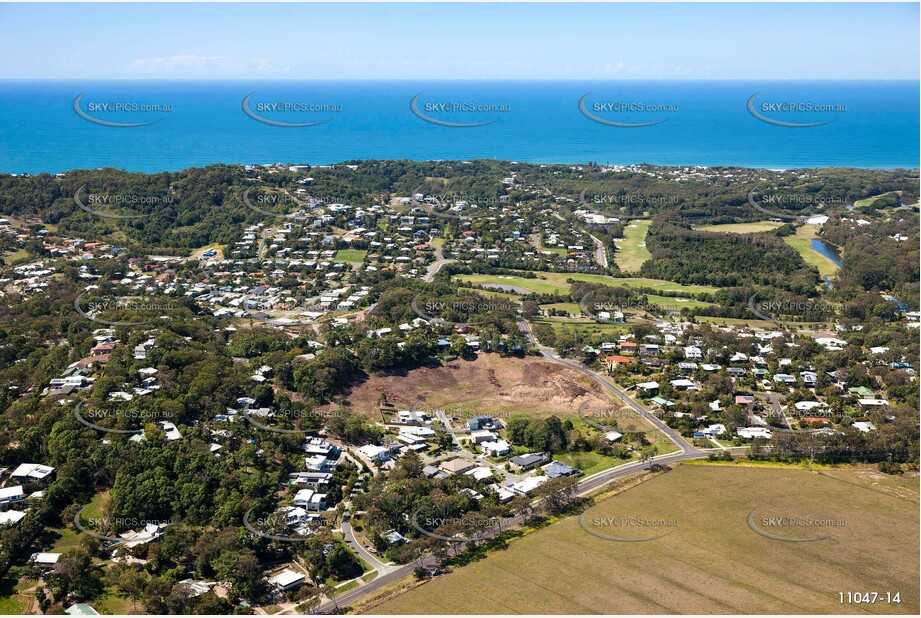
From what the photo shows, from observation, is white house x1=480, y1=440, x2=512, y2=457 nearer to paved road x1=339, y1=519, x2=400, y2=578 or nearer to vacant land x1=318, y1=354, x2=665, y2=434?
vacant land x1=318, y1=354, x2=665, y2=434

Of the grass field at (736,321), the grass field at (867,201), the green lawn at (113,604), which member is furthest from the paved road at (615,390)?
the grass field at (867,201)

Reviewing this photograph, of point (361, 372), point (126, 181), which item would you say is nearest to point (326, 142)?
point (126, 181)

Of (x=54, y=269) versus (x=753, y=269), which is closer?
(x=54, y=269)

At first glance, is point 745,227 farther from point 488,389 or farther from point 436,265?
point 488,389

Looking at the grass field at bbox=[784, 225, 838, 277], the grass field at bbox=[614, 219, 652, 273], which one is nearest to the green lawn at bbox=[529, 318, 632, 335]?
Answer: the grass field at bbox=[614, 219, 652, 273]

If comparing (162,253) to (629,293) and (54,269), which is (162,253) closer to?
(54,269)

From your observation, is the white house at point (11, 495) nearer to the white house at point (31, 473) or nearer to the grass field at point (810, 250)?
the white house at point (31, 473)

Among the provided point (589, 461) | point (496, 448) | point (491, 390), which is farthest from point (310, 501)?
point (491, 390)
